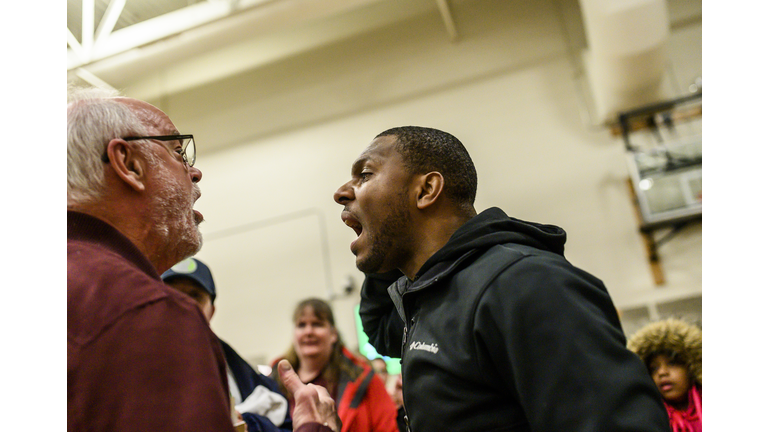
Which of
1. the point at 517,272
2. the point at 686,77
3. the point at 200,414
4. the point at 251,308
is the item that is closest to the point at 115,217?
the point at 200,414

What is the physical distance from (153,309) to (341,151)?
688cm

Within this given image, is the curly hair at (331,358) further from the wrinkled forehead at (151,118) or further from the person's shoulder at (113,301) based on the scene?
the person's shoulder at (113,301)

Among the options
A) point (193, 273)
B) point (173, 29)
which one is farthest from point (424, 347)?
point (173, 29)

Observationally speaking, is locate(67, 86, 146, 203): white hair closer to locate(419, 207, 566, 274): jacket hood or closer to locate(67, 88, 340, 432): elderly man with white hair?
locate(67, 88, 340, 432): elderly man with white hair

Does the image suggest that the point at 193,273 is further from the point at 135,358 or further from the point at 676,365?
the point at 676,365

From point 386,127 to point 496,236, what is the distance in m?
6.23

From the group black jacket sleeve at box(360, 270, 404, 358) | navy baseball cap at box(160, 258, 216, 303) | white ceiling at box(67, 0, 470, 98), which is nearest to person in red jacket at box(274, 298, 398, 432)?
black jacket sleeve at box(360, 270, 404, 358)

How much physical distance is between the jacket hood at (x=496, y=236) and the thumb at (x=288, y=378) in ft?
1.70

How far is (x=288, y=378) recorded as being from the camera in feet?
5.23

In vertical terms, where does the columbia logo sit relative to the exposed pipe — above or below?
below

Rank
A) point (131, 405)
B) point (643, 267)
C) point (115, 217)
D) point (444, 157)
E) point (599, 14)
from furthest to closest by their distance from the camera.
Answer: point (643, 267) < point (599, 14) < point (444, 157) < point (115, 217) < point (131, 405)

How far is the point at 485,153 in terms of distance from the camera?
7.02 meters

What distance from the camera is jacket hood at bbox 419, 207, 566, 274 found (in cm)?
146

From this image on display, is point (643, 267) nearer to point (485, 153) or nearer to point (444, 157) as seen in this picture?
point (485, 153)
